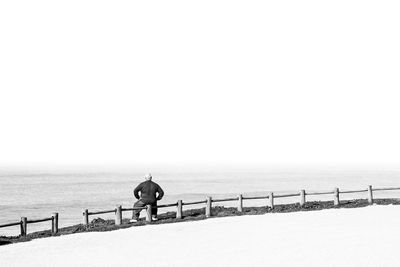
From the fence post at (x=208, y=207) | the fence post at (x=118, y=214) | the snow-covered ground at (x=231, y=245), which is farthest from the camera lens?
the fence post at (x=208, y=207)

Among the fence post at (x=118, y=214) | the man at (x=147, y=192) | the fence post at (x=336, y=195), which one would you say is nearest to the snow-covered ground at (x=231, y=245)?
the fence post at (x=118, y=214)

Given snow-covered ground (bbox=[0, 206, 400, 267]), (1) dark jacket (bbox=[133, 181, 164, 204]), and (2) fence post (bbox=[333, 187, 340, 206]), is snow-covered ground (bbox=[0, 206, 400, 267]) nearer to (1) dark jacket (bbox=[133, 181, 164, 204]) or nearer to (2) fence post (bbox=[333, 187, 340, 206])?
(1) dark jacket (bbox=[133, 181, 164, 204])

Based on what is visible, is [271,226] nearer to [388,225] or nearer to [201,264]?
[388,225]

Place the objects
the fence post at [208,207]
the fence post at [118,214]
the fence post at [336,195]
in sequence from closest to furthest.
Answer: the fence post at [118,214] → the fence post at [208,207] → the fence post at [336,195]

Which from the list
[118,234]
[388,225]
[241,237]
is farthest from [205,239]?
[388,225]

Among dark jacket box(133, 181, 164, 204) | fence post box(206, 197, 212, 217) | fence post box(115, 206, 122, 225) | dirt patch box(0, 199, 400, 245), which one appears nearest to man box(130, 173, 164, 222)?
dark jacket box(133, 181, 164, 204)

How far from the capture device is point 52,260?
16.0 m

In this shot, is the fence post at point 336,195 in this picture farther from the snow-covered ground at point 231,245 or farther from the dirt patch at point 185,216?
the snow-covered ground at point 231,245

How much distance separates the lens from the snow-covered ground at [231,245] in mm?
15461

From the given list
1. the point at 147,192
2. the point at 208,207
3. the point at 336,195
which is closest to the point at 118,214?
the point at 147,192

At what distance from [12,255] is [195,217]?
31.5 ft

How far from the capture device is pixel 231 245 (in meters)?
18.2

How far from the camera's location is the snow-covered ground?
50.7 feet

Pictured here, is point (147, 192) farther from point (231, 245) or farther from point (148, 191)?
point (231, 245)
